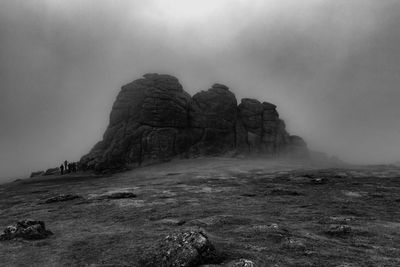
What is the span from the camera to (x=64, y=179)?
89500 millimetres

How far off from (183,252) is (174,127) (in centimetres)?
10928

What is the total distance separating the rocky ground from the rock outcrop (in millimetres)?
62786

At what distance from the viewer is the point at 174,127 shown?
4926 inches

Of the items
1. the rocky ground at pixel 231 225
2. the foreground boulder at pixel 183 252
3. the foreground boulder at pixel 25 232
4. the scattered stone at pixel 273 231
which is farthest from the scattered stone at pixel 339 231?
the foreground boulder at pixel 25 232

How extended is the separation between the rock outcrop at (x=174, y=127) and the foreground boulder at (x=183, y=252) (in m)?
88.8

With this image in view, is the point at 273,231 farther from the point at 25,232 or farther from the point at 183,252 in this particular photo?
the point at 25,232

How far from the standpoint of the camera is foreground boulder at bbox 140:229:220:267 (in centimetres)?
1619

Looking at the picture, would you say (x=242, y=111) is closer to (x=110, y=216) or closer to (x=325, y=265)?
(x=110, y=216)

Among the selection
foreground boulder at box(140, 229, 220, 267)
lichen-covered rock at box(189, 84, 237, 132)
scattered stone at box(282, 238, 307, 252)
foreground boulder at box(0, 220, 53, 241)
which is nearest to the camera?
foreground boulder at box(140, 229, 220, 267)

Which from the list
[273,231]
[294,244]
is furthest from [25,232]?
[294,244]

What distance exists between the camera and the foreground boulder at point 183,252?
1619 cm

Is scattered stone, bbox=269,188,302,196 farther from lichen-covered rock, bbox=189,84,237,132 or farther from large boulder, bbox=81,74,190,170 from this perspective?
lichen-covered rock, bbox=189,84,237,132

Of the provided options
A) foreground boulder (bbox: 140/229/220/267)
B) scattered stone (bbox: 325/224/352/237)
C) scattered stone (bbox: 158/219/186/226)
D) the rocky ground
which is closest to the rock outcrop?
the rocky ground

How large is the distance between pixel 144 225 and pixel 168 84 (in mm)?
109722
